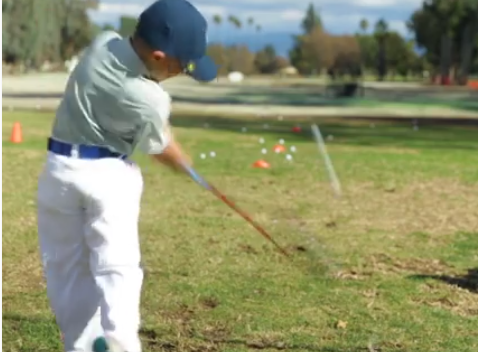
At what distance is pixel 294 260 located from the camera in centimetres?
654

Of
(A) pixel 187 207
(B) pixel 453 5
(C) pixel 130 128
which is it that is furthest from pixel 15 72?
(C) pixel 130 128

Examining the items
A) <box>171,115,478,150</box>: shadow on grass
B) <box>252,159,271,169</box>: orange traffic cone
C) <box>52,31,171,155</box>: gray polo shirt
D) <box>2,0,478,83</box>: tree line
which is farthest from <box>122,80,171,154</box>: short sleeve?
<box>2,0,478,83</box>: tree line

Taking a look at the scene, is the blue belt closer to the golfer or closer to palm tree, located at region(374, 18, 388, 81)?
the golfer

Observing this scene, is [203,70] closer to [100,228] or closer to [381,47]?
[100,228]

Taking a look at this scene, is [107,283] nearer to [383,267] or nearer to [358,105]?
[383,267]

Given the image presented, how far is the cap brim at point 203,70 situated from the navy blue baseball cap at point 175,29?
0.10 ft

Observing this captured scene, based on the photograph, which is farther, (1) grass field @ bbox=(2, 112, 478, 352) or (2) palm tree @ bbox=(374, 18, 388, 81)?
(2) palm tree @ bbox=(374, 18, 388, 81)

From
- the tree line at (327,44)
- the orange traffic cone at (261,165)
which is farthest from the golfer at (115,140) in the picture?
the tree line at (327,44)

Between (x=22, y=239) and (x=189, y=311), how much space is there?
236 centimetres

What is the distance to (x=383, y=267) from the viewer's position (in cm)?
645

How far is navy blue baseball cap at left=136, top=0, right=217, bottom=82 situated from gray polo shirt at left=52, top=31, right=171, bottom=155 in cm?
11

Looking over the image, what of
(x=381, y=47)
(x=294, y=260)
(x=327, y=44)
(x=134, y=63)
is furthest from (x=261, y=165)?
(x=381, y=47)

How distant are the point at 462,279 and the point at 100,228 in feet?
10.4

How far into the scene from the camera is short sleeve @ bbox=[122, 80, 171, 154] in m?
3.58
